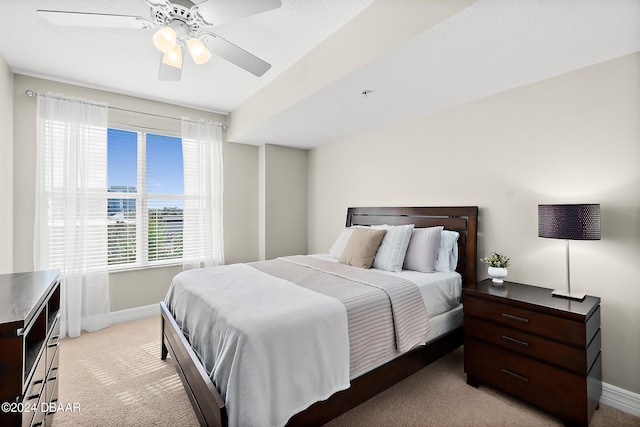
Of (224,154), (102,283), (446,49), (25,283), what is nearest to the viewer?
(25,283)

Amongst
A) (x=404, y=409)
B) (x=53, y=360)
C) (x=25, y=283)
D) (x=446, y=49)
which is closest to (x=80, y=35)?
(x=25, y=283)

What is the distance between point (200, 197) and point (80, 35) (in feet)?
6.64

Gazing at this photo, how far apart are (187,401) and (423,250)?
2184mm

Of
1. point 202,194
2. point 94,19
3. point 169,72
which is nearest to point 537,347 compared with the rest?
point 169,72

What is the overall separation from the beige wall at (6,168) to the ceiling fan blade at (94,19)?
61.9 inches

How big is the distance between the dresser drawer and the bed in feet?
0.94

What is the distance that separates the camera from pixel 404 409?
1874 mm

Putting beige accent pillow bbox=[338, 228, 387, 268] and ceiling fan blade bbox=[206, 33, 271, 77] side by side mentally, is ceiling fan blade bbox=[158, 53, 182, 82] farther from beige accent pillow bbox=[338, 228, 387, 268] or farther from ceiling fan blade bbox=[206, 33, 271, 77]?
beige accent pillow bbox=[338, 228, 387, 268]

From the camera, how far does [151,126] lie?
3.61 m

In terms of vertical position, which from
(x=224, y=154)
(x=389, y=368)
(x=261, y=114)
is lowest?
(x=389, y=368)

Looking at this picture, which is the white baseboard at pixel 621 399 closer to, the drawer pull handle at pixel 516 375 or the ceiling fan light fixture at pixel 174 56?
the drawer pull handle at pixel 516 375

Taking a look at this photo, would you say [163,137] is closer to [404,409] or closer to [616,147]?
[404,409]

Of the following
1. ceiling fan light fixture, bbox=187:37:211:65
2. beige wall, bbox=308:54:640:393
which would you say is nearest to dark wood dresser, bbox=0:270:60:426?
ceiling fan light fixture, bbox=187:37:211:65

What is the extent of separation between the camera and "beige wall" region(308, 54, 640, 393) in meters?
1.88
